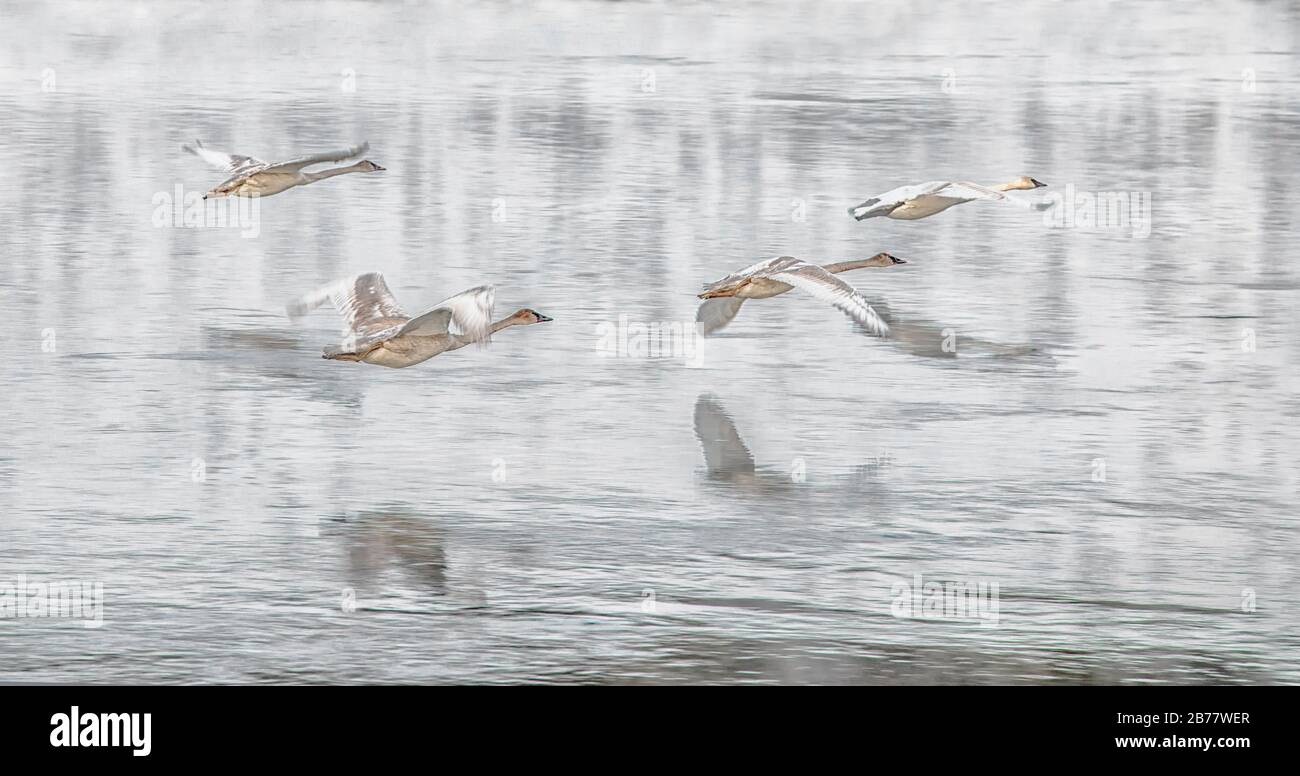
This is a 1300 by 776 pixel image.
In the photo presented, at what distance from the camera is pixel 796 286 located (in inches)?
487

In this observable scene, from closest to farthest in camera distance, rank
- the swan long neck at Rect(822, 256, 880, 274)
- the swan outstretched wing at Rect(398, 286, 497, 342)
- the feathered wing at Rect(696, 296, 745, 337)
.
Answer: the swan outstretched wing at Rect(398, 286, 497, 342) → the feathered wing at Rect(696, 296, 745, 337) → the swan long neck at Rect(822, 256, 880, 274)

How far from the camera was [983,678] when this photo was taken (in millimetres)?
8195

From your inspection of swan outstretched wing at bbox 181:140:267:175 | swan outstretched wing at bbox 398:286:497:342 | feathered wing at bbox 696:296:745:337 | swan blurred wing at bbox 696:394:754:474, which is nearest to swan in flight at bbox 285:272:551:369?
swan outstretched wing at bbox 398:286:497:342

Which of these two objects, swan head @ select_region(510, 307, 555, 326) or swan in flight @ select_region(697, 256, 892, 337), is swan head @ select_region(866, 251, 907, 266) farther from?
swan head @ select_region(510, 307, 555, 326)

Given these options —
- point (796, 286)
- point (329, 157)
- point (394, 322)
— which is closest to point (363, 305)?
point (394, 322)

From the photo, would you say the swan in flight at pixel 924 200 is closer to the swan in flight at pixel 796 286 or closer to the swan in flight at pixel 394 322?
the swan in flight at pixel 796 286

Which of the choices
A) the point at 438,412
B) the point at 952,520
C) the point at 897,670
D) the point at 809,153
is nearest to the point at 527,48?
the point at 809,153

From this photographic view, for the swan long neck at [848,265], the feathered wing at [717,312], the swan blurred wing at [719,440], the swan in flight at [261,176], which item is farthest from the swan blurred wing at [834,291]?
the swan in flight at [261,176]

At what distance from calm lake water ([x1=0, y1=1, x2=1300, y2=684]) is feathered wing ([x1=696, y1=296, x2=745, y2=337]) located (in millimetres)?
186

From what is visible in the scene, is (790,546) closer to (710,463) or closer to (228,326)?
(710,463)

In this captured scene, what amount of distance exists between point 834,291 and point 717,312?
1.17m

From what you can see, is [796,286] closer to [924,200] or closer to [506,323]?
[506,323]

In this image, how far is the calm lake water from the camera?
344 inches

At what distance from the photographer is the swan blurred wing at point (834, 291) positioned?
11.9 meters
